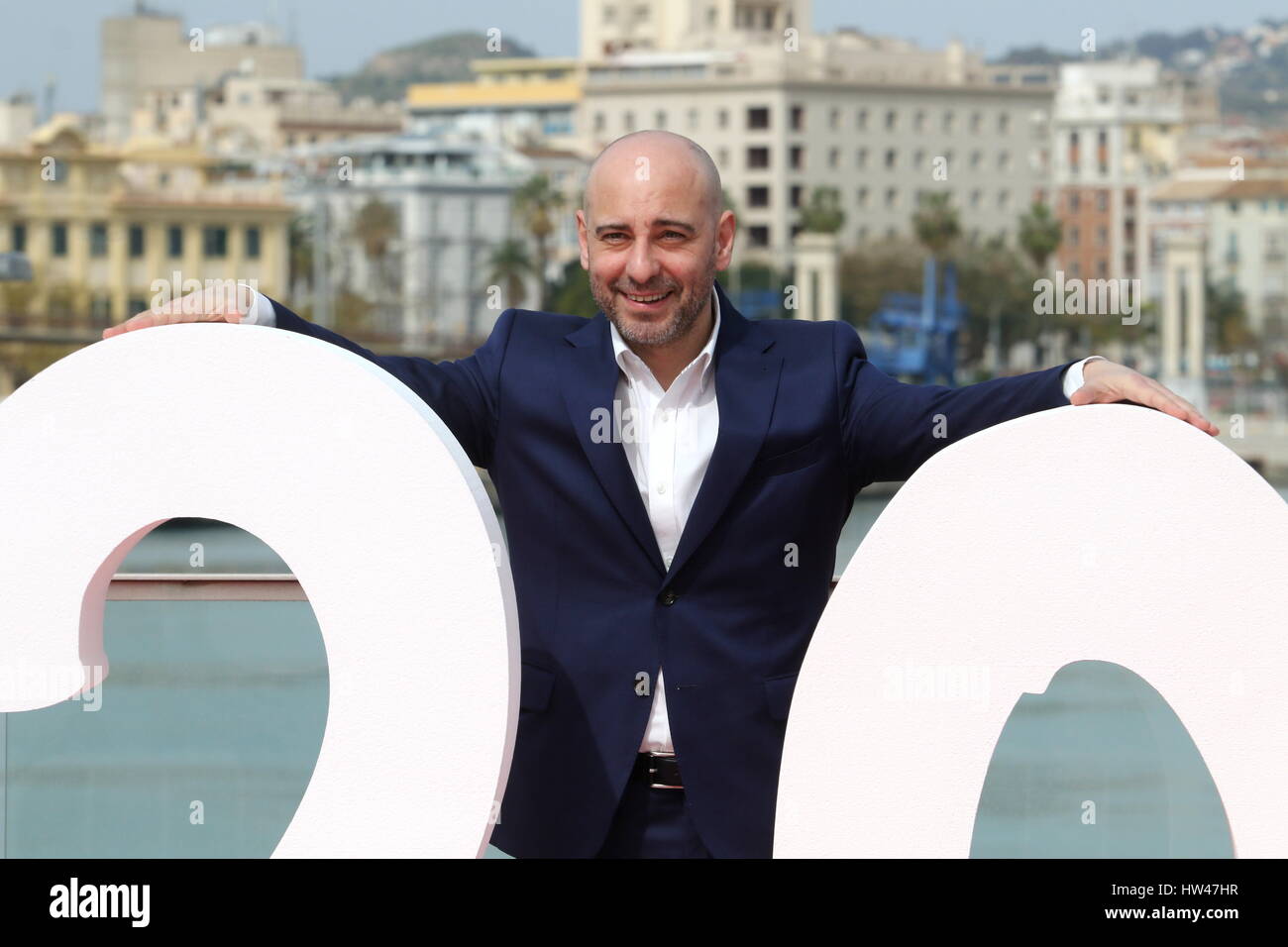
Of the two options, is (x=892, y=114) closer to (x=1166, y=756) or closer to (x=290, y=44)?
(x=290, y=44)

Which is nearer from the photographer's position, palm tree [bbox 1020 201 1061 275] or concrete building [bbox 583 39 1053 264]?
palm tree [bbox 1020 201 1061 275]

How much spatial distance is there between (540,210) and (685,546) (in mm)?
70706

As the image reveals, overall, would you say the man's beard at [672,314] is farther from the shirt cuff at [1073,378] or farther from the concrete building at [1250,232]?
the concrete building at [1250,232]

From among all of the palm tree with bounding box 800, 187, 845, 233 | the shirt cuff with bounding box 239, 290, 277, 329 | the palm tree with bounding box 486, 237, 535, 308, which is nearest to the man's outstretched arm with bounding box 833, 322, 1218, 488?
the shirt cuff with bounding box 239, 290, 277, 329

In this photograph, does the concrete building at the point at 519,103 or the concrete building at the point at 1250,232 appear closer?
the concrete building at the point at 1250,232

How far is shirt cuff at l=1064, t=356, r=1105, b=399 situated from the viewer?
3.09 m

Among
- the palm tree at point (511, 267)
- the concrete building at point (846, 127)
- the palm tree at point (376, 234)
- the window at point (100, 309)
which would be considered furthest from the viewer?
the concrete building at point (846, 127)

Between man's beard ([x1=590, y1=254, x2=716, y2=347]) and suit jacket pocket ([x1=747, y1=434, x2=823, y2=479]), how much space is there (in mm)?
205

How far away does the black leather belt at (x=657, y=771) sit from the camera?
10.1 feet

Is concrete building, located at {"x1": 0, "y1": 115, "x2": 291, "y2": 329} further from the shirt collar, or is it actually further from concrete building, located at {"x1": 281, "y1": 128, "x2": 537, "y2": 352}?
the shirt collar

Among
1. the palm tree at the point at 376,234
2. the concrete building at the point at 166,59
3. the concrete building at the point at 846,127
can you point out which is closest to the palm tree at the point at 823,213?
the concrete building at the point at 846,127

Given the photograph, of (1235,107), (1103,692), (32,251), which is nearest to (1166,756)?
(1103,692)

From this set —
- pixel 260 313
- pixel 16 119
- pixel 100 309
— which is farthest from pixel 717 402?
pixel 16 119

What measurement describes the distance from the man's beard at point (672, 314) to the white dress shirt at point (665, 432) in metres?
0.07
